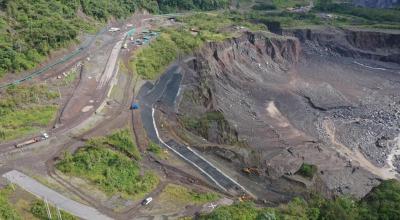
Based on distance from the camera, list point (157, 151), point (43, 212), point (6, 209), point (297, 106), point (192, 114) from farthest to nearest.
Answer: point (297, 106)
point (192, 114)
point (157, 151)
point (43, 212)
point (6, 209)

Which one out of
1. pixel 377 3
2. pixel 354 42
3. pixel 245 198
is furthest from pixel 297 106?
pixel 377 3

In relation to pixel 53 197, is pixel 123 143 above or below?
below

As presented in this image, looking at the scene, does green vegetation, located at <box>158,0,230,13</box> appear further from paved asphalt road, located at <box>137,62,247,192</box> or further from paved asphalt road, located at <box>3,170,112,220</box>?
paved asphalt road, located at <box>3,170,112,220</box>

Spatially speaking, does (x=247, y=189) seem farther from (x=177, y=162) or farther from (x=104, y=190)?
(x=104, y=190)

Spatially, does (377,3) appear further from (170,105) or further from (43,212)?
(43,212)

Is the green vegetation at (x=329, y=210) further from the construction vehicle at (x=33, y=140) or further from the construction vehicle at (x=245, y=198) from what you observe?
the construction vehicle at (x=33, y=140)

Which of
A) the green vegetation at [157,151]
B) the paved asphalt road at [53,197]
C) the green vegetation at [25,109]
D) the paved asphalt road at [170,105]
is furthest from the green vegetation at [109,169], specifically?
the green vegetation at [25,109]
